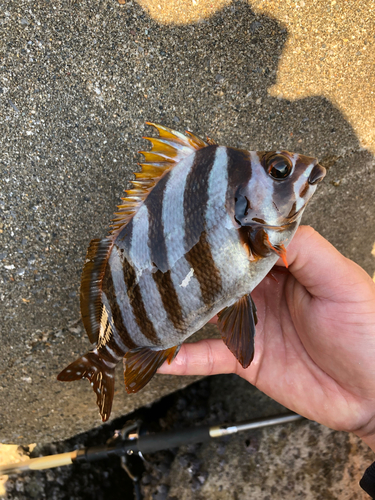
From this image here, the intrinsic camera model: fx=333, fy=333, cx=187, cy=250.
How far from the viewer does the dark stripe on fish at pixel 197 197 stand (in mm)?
1132

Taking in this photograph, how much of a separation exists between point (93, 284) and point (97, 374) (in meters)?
0.40

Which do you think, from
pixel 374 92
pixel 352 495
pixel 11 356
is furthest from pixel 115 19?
pixel 352 495

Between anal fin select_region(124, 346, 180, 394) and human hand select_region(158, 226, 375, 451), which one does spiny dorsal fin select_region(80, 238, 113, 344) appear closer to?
anal fin select_region(124, 346, 180, 394)

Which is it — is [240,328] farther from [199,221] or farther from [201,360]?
[201,360]

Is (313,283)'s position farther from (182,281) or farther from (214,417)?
(214,417)

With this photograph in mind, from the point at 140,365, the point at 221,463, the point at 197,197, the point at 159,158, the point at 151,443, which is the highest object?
the point at 159,158

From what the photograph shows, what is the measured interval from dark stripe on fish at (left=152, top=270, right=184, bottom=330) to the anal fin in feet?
0.70

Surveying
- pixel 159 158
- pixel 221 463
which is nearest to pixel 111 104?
pixel 159 158

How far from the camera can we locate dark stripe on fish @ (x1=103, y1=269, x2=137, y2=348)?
131cm

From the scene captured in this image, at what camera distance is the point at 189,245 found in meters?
1.16

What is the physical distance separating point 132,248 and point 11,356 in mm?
1181

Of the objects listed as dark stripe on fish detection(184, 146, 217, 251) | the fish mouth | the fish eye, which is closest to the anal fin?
dark stripe on fish detection(184, 146, 217, 251)

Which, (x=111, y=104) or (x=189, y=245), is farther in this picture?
(x=111, y=104)

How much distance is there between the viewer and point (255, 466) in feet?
7.19
